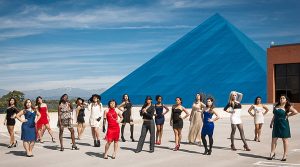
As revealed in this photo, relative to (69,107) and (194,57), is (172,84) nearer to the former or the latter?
(194,57)

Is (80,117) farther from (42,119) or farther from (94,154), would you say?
(94,154)

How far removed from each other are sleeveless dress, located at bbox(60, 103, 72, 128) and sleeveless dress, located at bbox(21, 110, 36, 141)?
4.09 feet

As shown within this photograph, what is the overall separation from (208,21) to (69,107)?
76305mm

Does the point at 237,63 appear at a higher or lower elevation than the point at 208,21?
lower

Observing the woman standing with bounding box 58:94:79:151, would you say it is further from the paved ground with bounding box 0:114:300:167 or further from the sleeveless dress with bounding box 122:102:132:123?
the sleeveless dress with bounding box 122:102:132:123

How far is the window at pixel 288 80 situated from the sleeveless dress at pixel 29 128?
34.6 metres

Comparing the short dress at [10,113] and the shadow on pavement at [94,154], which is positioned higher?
the short dress at [10,113]

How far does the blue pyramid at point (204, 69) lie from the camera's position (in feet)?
203

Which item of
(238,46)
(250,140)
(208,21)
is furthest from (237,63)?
(250,140)

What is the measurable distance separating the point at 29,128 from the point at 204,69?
58.9 meters

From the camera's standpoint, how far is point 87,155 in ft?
41.2

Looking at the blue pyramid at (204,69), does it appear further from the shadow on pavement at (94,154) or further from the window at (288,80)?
the shadow on pavement at (94,154)

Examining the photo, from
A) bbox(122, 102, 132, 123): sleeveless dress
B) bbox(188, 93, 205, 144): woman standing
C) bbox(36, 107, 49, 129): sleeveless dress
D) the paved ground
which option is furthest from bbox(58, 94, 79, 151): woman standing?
bbox(188, 93, 205, 144): woman standing

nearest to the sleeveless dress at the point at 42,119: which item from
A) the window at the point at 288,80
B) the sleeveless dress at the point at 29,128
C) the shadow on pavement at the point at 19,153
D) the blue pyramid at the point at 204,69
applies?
the shadow on pavement at the point at 19,153
